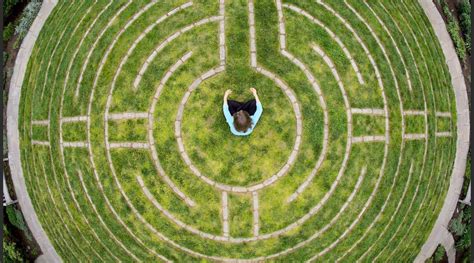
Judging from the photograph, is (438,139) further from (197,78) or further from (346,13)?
(197,78)

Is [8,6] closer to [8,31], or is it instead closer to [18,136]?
[8,31]

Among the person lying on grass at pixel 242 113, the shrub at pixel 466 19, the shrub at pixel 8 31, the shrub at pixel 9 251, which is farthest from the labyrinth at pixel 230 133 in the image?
the shrub at pixel 466 19

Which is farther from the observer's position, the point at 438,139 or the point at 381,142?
the point at 438,139

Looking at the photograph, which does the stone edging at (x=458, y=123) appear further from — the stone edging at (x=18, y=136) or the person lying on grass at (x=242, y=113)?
the stone edging at (x=18, y=136)

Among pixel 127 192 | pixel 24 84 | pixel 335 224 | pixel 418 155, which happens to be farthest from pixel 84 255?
pixel 418 155

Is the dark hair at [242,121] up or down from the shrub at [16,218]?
up

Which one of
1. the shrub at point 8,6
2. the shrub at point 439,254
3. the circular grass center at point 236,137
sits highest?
the shrub at point 8,6
